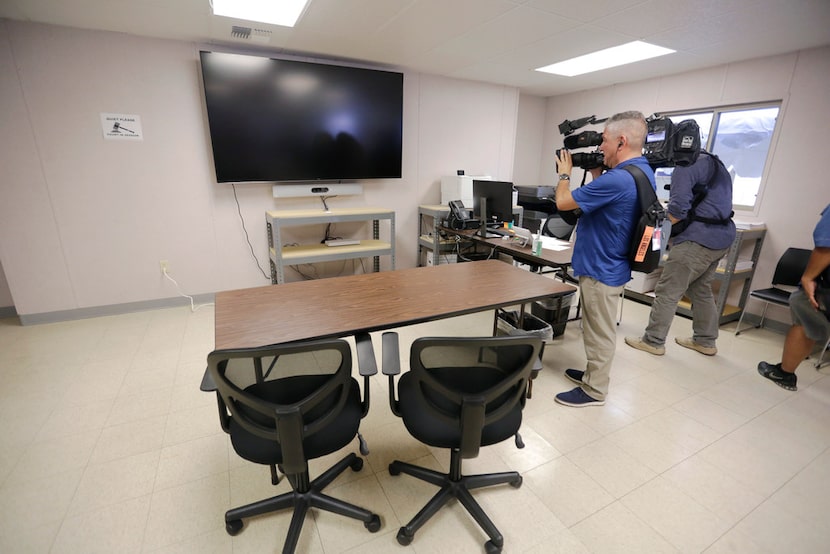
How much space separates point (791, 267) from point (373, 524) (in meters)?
4.05

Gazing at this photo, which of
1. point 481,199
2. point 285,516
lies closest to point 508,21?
point 481,199

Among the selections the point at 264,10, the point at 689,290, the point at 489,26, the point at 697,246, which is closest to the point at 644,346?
the point at 689,290

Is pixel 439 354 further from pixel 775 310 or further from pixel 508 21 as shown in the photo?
pixel 775 310

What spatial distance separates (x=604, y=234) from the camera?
2.15 metres

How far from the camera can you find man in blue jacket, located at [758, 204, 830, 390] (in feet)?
7.46

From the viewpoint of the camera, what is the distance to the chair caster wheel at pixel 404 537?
148 centimetres

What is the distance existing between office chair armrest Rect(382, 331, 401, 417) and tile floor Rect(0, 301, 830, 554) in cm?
63

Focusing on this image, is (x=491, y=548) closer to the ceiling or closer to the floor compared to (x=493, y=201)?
closer to the floor

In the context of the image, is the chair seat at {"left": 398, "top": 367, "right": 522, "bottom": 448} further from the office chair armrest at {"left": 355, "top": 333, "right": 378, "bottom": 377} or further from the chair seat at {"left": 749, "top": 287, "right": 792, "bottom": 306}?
the chair seat at {"left": 749, "top": 287, "right": 792, "bottom": 306}

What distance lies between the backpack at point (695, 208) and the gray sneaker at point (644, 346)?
95 cm

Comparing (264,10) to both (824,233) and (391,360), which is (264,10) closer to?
(391,360)

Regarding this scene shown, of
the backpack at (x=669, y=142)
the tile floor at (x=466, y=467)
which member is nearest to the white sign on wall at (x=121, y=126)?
the tile floor at (x=466, y=467)

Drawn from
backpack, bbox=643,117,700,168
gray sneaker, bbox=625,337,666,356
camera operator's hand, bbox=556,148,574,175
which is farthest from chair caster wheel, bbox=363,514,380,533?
gray sneaker, bbox=625,337,666,356

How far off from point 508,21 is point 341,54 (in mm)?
1793
